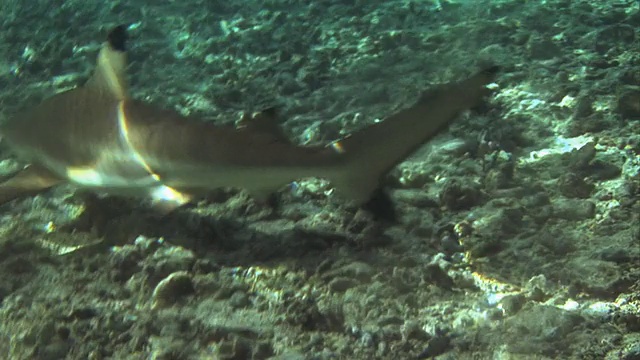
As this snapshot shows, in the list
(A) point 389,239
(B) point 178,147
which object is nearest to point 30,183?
(B) point 178,147

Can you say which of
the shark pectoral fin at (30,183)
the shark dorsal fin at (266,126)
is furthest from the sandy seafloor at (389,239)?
the shark dorsal fin at (266,126)

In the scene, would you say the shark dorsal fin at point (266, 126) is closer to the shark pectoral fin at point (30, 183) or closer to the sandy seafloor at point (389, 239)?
the sandy seafloor at point (389, 239)

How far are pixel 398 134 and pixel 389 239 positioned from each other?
0.66m

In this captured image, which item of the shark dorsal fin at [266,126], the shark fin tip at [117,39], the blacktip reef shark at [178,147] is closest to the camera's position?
the blacktip reef shark at [178,147]

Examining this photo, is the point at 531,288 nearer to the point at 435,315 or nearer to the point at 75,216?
the point at 435,315

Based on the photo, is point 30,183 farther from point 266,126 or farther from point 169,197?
point 266,126

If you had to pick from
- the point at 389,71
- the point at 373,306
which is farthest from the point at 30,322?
the point at 389,71

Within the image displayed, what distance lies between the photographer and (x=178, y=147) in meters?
2.51

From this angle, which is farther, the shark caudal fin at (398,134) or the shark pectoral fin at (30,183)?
the shark pectoral fin at (30,183)

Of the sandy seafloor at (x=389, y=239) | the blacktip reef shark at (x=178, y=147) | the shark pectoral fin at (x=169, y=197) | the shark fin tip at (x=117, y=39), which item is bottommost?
the sandy seafloor at (x=389, y=239)

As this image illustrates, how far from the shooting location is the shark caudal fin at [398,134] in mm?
2113

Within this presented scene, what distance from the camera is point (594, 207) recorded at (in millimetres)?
2770

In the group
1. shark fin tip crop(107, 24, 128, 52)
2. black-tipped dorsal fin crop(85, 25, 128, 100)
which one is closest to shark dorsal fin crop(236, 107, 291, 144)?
black-tipped dorsal fin crop(85, 25, 128, 100)

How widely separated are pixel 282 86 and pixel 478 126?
Result: 165cm
